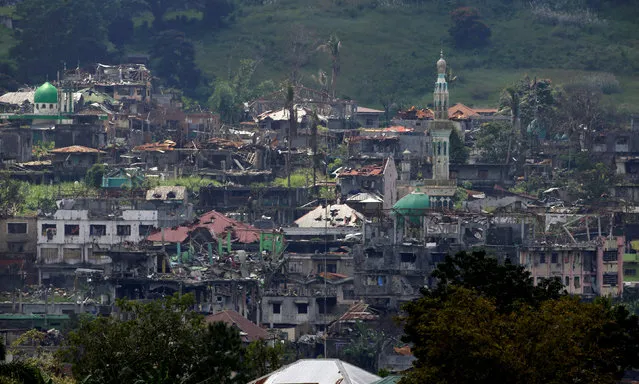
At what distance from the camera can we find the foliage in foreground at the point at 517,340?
60.2m

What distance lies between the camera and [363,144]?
157 m

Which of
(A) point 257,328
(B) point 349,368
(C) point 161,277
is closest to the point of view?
(B) point 349,368

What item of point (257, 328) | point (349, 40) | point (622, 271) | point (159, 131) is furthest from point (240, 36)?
point (257, 328)

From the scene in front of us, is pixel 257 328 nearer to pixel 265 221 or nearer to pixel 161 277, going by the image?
pixel 161 277

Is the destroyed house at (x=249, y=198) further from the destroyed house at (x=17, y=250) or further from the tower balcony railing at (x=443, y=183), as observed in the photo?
the destroyed house at (x=17, y=250)

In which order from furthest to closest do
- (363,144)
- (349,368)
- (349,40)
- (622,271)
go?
(349,40)
(363,144)
(622,271)
(349,368)

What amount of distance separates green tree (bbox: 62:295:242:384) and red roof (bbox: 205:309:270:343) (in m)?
34.1

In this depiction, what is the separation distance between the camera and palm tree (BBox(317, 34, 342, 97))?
7185 inches

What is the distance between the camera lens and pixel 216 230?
136m

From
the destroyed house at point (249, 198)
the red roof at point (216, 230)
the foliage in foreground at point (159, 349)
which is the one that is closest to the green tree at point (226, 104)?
the destroyed house at point (249, 198)

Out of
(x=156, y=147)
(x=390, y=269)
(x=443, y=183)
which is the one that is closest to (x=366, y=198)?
(x=443, y=183)

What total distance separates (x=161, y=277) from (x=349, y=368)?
2257 inches

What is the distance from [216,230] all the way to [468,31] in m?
66.5

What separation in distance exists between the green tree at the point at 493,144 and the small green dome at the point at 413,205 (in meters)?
21.7
